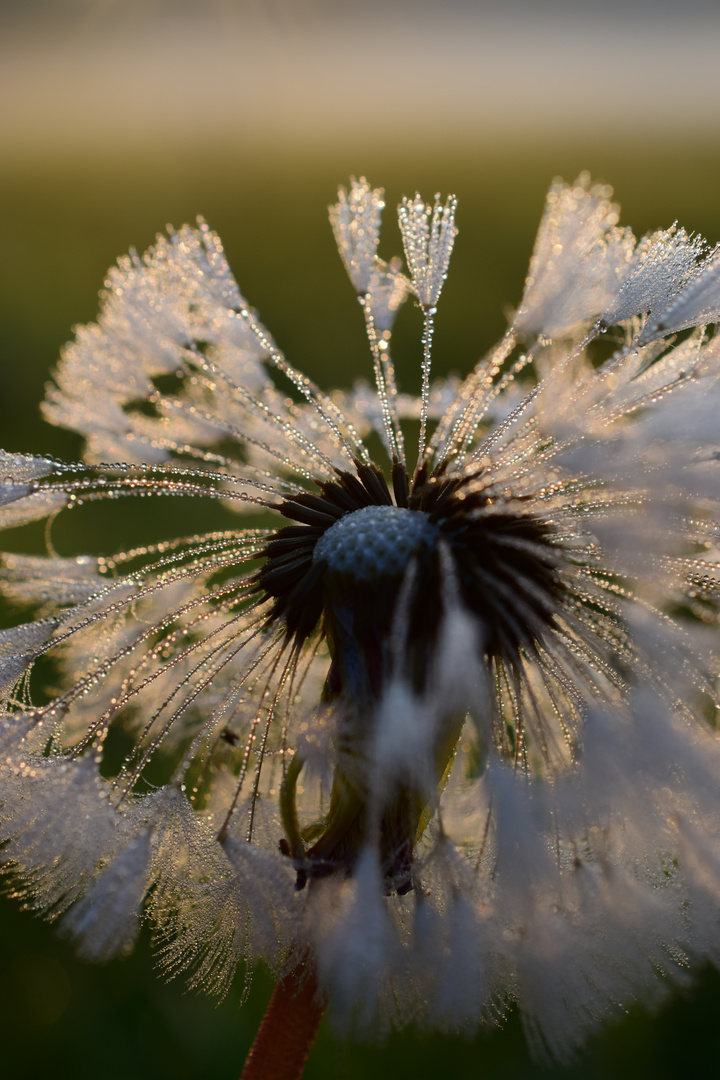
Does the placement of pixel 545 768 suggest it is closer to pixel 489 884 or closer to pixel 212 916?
pixel 489 884

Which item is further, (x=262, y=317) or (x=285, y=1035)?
(x=262, y=317)

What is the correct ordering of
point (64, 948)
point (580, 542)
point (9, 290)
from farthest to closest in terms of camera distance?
point (9, 290), point (64, 948), point (580, 542)

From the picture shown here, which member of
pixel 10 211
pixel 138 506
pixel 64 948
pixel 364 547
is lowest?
pixel 64 948

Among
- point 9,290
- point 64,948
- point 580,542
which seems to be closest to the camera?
point 580,542

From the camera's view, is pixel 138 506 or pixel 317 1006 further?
pixel 138 506

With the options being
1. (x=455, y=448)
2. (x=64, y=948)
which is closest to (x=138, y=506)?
(x=64, y=948)

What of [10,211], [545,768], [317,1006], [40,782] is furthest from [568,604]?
[10,211]

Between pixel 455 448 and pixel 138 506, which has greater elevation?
pixel 455 448
